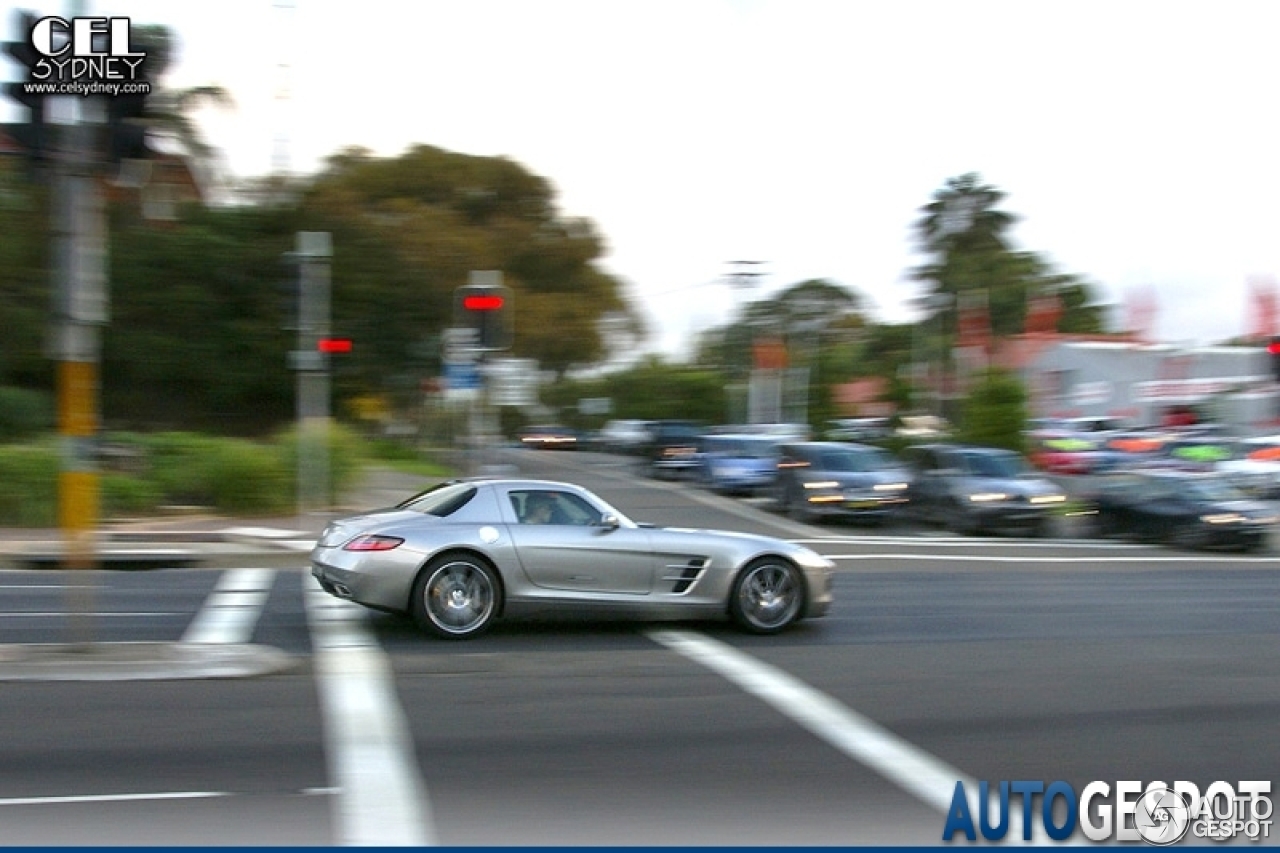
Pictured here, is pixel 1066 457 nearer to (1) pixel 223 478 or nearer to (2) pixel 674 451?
(2) pixel 674 451

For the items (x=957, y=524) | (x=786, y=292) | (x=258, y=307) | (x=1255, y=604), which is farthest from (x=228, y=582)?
(x=786, y=292)

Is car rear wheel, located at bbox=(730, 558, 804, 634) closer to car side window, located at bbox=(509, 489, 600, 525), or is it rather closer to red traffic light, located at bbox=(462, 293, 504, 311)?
Result: car side window, located at bbox=(509, 489, 600, 525)

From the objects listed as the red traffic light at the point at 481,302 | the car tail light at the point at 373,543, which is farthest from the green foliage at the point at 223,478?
the car tail light at the point at 373,543

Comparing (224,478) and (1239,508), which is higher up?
(224,478)

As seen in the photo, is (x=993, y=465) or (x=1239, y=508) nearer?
(x=1239, y=508)

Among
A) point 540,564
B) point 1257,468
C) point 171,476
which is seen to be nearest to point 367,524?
point 540,564

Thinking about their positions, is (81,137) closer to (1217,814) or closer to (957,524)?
(1217,814)

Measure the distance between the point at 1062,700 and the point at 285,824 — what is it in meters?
5.18

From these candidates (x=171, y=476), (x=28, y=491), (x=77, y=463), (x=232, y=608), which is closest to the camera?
(x=77, y=463)

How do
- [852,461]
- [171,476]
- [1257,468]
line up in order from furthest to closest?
1. [1257,468]
2. [852,461]
3. [171,476]

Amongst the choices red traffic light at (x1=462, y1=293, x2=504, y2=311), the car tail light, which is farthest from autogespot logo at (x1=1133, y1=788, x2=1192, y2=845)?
red traffic light at (x1=462, y1=293, x2=504, y2=311)

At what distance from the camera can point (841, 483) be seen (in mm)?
25859

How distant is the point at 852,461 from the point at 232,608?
15793mm

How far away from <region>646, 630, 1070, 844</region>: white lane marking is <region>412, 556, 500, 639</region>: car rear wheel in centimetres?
139
